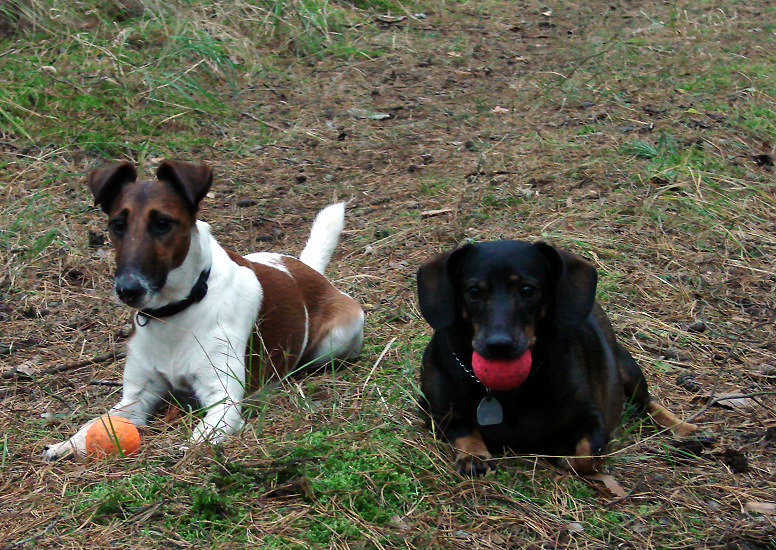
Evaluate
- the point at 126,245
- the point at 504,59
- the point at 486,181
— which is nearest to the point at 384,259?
the point at 486,181

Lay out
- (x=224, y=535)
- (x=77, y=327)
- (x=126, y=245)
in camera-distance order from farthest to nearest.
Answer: (x=77, y=327) < (x=126, y=245) < (x=224, y=535)

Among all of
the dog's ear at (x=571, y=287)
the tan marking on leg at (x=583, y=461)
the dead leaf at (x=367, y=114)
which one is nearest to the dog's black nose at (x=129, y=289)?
the dog's ear at (x=571, y=287)

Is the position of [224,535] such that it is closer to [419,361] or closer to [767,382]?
[419,361]

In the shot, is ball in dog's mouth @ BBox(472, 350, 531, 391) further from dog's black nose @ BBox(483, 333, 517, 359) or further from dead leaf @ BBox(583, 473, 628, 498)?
dead leaf @ BBox(583, 473, 628, 498)

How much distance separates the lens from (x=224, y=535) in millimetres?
2857

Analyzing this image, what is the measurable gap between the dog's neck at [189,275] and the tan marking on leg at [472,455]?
1437mm

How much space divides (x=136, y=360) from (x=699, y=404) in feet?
8.93

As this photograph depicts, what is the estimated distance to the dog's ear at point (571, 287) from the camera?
3287 mm

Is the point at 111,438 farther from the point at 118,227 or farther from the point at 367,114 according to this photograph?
the point at 367,114

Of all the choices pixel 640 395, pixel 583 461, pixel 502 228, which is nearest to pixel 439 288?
pixel 583 461

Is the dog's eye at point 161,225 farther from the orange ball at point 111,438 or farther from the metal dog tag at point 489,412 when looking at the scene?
the metal dog tag at point 489,412

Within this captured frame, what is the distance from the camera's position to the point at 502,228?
19.2ft

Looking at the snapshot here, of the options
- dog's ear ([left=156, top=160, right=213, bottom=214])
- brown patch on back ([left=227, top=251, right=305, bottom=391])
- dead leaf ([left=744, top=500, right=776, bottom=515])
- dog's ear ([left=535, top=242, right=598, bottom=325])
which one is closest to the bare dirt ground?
dead leaf ([left=744, top=500, right=776, bottom=515])

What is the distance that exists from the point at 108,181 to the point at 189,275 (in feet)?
1.86
